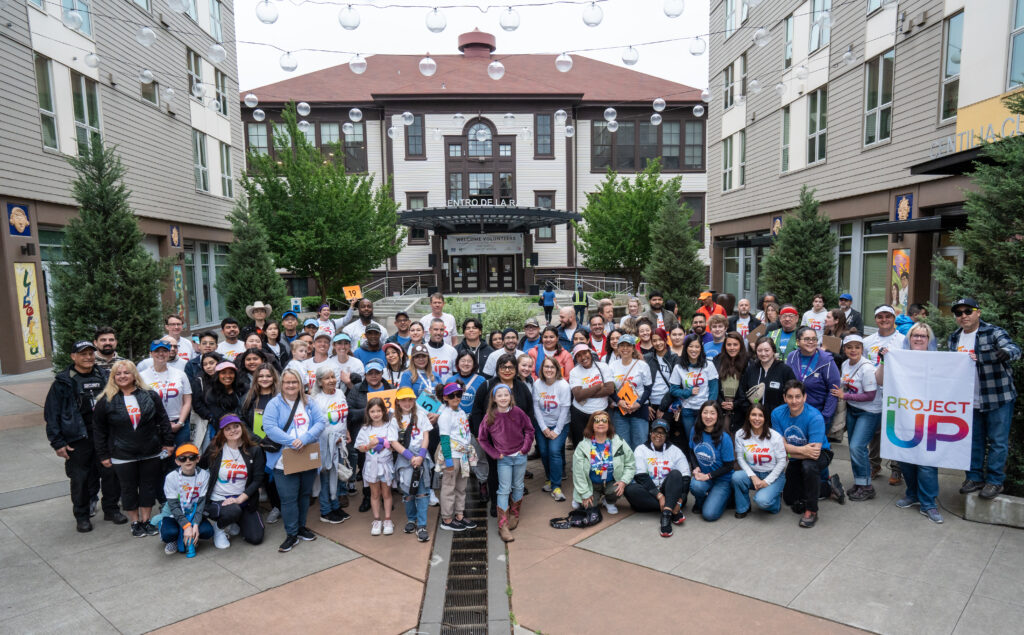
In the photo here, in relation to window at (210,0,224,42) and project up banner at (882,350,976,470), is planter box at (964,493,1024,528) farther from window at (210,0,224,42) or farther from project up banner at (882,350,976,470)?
window at (210,0,224,42)

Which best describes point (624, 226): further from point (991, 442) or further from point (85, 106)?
point (991, 442)

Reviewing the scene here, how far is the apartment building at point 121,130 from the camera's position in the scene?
41.7ft

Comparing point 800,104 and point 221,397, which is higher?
point 800,104

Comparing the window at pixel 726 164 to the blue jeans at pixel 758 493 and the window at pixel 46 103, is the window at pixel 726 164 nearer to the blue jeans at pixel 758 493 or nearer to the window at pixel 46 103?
the blue jeans at pixel 758 493

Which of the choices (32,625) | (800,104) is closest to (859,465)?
(32,625)

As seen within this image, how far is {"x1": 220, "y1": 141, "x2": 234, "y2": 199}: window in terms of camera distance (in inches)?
894

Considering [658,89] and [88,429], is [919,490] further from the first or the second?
[658,89]

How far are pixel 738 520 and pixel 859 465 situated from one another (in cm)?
161

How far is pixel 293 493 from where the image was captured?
18.9ft

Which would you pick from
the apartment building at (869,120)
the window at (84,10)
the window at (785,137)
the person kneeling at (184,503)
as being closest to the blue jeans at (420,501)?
the person kneeling at (184,503)

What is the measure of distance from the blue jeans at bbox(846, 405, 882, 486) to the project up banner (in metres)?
0.26

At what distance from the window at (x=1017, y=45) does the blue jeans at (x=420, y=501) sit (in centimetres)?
1216

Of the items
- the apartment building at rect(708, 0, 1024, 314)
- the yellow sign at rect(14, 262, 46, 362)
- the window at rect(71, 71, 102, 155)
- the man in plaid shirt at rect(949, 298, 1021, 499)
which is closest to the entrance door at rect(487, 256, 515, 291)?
the apartment building at rect(708, 0, 1024, 314)

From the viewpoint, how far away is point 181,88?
19891 millimetres
